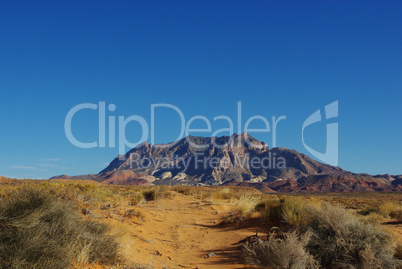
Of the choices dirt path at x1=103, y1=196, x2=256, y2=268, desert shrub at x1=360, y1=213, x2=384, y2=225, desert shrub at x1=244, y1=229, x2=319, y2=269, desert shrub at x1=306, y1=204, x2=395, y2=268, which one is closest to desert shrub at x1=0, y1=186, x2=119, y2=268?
dirt path at x1=103, y1=196, x2=256, y2=268

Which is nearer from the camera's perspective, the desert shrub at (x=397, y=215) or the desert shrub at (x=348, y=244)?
the desert shrub at (x=348, y=244)

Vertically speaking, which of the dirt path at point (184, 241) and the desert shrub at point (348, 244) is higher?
the desert shrub at point (348, 244)

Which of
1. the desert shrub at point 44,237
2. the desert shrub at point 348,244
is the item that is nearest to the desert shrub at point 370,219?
Answer: the desert shrub at point 348,244

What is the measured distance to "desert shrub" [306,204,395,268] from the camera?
18.8ft

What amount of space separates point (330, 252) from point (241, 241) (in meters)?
3.21

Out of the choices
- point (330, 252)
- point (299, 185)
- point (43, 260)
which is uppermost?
point (43, 260)

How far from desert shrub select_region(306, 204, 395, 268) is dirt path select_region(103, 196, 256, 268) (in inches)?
74.6

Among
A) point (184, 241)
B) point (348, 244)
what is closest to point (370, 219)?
point (348, 244)

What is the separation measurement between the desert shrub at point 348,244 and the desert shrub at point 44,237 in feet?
14.5

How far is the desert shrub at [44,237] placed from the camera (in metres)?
4.09

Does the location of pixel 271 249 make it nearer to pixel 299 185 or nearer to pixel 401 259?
pixel 401 259

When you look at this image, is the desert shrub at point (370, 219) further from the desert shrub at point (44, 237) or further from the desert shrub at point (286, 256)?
the desert shrub at point (44, 237)

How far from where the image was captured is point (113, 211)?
412 inches

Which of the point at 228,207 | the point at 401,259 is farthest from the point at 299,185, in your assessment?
the point at 401,259
